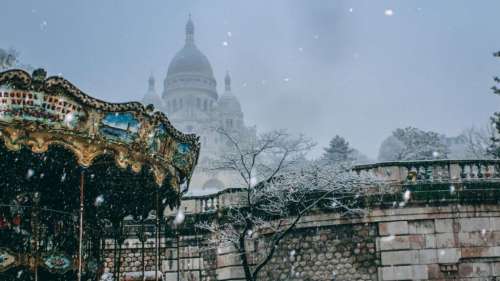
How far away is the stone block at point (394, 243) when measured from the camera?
1872 centimetres

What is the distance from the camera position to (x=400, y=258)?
18.7 meters

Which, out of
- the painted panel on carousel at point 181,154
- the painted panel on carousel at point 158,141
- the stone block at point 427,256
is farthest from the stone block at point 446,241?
the painted panel on carousel at point 158,141

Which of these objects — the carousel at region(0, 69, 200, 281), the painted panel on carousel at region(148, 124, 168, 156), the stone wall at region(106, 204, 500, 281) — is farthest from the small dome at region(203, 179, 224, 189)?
the painted panel on carousel at region(148, 124, 168, 156)

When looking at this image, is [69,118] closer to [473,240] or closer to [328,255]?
[328,255]

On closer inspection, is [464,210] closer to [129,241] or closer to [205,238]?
[205,238]

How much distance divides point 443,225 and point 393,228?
4.64ft

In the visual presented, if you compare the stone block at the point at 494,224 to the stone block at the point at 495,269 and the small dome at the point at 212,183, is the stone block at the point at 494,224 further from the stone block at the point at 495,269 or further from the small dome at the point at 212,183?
the small dome at the point at 212,183

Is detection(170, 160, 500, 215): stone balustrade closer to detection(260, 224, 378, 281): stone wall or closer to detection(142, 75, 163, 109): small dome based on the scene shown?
detection(260, 224, 378, 281): stone wall

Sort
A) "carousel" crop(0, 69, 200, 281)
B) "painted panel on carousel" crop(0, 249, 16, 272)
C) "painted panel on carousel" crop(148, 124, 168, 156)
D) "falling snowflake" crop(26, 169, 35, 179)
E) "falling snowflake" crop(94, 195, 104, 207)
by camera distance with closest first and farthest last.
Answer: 1. "carousel" crop(0, 69, 200, 281)
2. "painted panel on carousel" crop(0, 249, 16, 272)
3. "painted panel on carousel" crop(148, 124, 168, 156)
4. "falling snowflake" crop(26, 169, 35, 179)
5. "falling snowflake" crop(94, 195, 104, 207)

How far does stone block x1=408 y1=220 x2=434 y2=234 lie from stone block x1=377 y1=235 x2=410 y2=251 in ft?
0.94

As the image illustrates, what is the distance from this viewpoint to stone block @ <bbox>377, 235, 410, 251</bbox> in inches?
737

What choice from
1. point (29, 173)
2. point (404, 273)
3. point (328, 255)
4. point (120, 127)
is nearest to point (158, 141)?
point (120, 127)

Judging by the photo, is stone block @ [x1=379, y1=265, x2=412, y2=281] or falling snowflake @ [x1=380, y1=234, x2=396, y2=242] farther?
falling snowflake @ [x1=380, y1=234, x2=396, y2=242]

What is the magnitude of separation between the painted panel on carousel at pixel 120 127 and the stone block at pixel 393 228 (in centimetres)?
929
